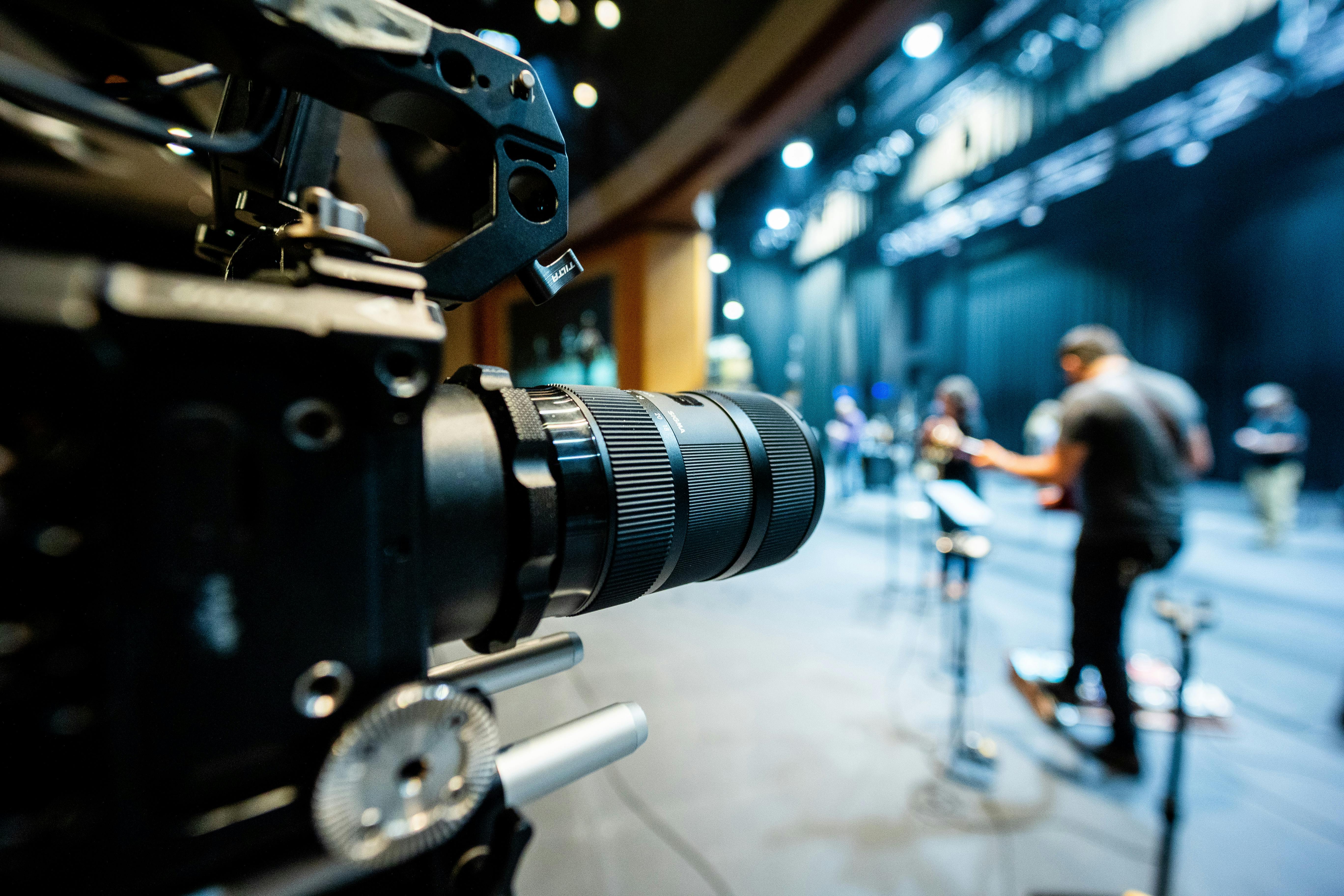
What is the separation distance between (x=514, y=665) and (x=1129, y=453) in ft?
6.07

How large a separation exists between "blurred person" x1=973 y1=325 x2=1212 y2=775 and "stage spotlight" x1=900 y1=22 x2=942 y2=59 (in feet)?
5.40

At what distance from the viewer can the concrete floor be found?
1190 millimetres

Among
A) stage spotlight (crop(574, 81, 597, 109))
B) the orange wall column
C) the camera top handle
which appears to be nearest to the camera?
the camera top handle

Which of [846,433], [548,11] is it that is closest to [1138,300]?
[846,433]

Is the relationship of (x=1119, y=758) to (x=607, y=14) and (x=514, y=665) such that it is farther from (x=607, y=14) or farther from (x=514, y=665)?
(x=607, y=14)

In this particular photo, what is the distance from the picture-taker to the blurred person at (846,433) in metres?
4.52

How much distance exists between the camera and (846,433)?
462 centimetres

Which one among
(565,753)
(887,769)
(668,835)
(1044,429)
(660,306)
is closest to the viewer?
(565,753)

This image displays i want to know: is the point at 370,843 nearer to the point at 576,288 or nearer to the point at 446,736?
the point at 446,736

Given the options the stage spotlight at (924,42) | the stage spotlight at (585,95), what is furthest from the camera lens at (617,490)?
the stage spotlight at (924,42)

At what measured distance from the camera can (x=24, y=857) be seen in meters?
0.20

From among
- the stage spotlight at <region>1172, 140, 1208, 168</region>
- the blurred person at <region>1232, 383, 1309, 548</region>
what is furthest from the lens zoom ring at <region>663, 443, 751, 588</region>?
the stage spotlight at <region>1172, 140, 1208, 168</region>

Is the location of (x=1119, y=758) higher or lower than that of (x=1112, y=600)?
lower

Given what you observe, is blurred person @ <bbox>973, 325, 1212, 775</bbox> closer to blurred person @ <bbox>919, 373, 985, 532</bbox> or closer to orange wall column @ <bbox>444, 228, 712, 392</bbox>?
blurred person @ <bbox>919, 373, 985, 532</bbox>
